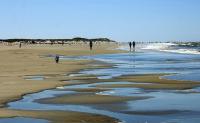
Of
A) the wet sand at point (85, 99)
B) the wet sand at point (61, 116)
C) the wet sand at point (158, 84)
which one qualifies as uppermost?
the wet sand at point (61, 116)

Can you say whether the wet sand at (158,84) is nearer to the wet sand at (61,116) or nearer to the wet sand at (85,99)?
the wet sand at (85,99)

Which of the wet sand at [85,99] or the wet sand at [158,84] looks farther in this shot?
the wet sand at [158,84]

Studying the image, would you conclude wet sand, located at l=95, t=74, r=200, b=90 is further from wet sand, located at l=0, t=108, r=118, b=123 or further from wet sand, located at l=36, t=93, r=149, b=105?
wet sand, located at l=0, t=108, r=118, b=123

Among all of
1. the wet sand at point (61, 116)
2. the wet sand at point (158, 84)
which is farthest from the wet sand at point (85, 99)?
the wet sand at point (158, 84)

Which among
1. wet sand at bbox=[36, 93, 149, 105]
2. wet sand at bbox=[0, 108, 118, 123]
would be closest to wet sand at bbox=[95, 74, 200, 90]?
wet sand at bbox=[36, 93, 149, 105]

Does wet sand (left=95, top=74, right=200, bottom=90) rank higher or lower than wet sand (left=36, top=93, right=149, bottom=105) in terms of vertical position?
lower

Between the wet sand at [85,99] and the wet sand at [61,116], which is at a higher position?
the wet sand at [61,116]

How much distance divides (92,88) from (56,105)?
480cm

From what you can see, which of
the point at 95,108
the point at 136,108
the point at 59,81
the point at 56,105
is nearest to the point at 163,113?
the point at 136,108

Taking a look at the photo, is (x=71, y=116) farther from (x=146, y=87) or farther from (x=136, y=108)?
(x=146, y=87)

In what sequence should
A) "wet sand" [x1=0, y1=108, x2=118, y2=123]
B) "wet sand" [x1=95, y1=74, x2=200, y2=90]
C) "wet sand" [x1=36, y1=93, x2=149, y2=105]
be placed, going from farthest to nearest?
"wet sand" [x1=95, y1=74, x2=200, y2=90], "wet sand" [x1=36, y1=93, x2=149, y2=105], "wet sand" [x1=0, y1=108, x2=118, y2=123]

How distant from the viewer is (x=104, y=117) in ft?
41.4

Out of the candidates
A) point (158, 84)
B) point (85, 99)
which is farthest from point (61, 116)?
point (158, 84)

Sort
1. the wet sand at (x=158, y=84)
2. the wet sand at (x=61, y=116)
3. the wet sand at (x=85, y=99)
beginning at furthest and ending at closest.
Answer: the wet sand at (x=158, y=84) → the wet sand at (x=85, y=99) → the wet sand at (x=61, y=116)
